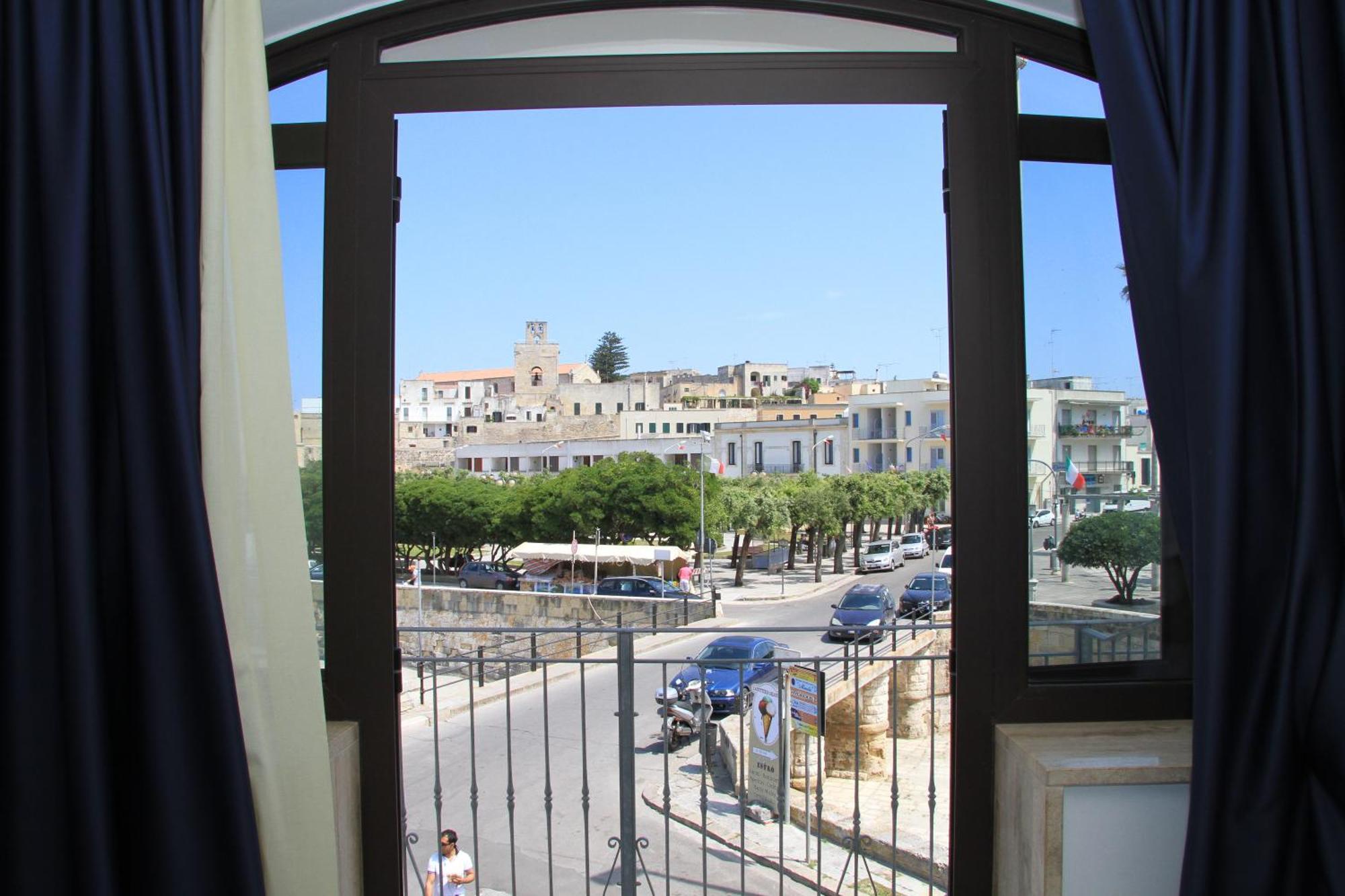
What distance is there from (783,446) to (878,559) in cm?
1082

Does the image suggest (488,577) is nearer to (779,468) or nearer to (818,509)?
(818,509)

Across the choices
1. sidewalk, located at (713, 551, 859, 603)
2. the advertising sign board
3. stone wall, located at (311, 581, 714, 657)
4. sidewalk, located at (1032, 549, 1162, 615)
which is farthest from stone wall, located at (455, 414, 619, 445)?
sidewalk, located at (1032, 549, 1162, 615)

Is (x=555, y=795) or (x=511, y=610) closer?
(x=555, y=795)

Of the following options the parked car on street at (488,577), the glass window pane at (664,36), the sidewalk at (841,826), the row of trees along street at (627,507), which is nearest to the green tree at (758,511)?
the row of trees along street at (627,507)

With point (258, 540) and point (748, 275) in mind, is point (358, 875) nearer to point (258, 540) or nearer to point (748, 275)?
point (258, 540)

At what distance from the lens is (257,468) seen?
99 centimetres

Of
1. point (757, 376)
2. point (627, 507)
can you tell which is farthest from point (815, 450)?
point (757, 376)

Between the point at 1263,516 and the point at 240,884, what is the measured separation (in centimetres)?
117

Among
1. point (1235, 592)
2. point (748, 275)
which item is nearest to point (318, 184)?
point (1235, 592)

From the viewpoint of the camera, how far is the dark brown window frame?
1.20 m

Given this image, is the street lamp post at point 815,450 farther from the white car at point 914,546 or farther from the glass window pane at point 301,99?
the glass window pane at point 301,99

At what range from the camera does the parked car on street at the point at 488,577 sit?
82.5 feet

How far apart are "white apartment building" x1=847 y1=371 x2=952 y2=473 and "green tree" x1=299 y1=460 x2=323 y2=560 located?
3151 centimetres

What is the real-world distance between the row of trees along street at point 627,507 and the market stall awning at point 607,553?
47cm
